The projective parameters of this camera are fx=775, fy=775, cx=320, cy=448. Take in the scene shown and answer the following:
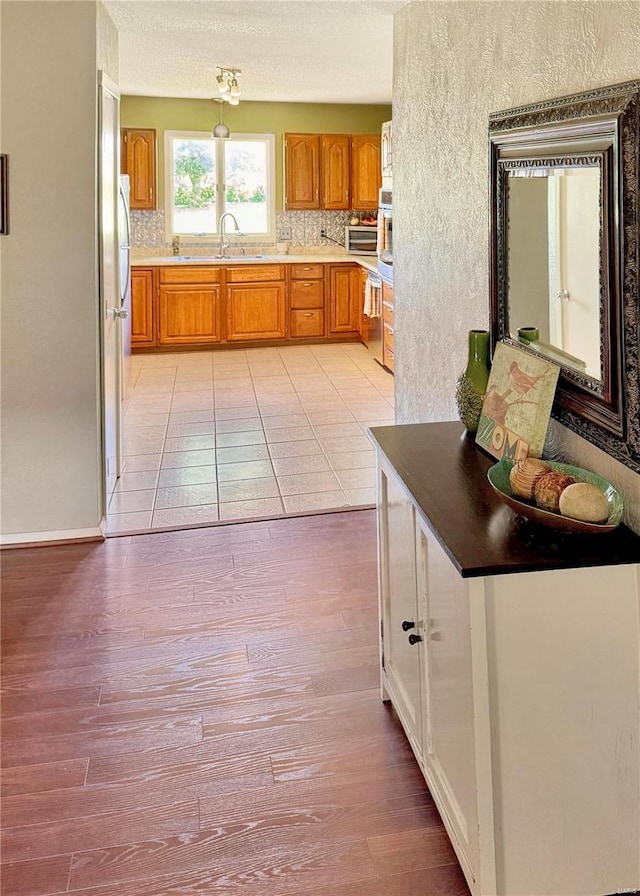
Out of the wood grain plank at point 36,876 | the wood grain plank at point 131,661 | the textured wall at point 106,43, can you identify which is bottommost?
the wood grain plank at point 36,876

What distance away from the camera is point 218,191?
8242 millimetres

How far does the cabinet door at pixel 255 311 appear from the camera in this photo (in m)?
7.88

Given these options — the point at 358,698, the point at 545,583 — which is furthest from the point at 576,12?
the point at 358,698

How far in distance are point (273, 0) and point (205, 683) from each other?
3077 mm

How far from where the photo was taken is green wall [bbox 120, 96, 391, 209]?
7.73 meters

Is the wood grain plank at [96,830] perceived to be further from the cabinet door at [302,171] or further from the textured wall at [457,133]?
the cabinet door at [302,171]

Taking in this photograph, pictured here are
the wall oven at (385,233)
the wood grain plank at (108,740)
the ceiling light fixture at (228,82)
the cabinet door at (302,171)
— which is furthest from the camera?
the cabinet door at (302,171)

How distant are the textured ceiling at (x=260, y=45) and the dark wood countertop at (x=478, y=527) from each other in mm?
2477

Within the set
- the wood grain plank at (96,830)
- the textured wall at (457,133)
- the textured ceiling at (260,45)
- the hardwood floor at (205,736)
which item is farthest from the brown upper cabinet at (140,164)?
the wood grain plank at (96,830)

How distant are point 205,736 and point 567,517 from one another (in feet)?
4.00

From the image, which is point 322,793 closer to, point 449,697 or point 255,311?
point 449,697


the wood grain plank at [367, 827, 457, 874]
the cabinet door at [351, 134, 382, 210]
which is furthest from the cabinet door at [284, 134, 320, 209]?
the wood grain plank at [367, 827, 457, 874]

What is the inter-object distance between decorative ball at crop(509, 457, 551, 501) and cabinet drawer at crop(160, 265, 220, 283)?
6.54m

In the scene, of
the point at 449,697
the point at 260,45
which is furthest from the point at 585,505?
the point at 260,45
